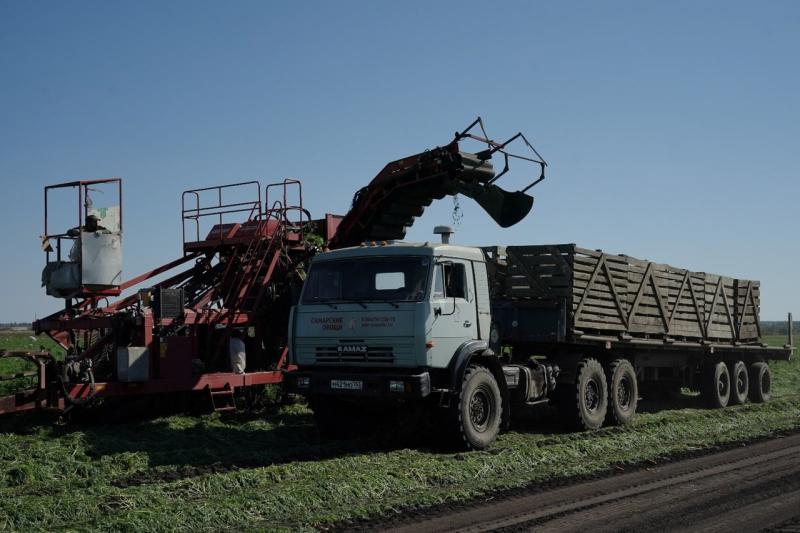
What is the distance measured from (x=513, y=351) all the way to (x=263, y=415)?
466cm

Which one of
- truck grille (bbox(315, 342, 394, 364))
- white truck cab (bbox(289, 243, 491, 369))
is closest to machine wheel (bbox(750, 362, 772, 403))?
white truck cab (bbox(289, 243, 491, 369))

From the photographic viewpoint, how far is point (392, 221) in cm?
1678

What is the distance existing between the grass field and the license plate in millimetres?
901

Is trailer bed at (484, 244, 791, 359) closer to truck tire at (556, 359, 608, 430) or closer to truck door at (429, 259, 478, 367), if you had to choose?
truck tire at (556, 359, 608, 430)

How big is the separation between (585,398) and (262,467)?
6648 millimetres

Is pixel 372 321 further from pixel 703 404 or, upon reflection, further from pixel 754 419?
pixel 703 404

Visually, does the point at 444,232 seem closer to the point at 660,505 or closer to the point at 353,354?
the point at 353,354

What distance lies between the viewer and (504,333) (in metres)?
14.8

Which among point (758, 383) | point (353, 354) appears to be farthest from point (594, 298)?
point (758, 383)

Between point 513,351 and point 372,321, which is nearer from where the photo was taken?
point 372,321

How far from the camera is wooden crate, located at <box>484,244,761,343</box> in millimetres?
14516

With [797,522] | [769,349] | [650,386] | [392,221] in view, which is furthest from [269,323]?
[769,349]

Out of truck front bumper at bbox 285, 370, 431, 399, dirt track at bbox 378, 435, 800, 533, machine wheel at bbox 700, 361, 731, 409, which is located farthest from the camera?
machine wheel at bbox 700, 361, 731, 409

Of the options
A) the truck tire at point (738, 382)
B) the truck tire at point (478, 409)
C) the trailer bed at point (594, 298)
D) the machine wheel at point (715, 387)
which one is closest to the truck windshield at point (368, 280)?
the truck tire at point (478, 409)
